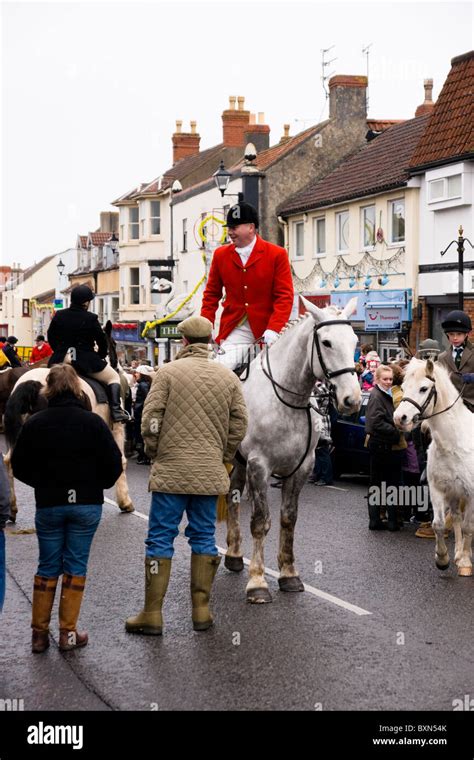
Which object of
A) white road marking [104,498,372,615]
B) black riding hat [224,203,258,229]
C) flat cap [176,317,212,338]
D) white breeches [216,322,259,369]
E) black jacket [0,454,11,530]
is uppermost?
black riding hat [224,203,258,229]

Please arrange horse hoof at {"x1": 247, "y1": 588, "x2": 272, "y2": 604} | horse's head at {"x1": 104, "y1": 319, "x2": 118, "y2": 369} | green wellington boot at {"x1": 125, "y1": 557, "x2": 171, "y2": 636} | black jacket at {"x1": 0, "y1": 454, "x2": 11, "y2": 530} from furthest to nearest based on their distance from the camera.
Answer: horse's head at {"x1": 104, "y1": 319, "x2": 118, "y2": 369} → horse hoof at {"x1": 247, "y1": 588, "x2": 272, "y2": 604} → green wellington boot at {"x1": 125, "y1": 557, "x2": 171, "y2": 636} → black jacket at {"x1": 0, "y1": 454, "x2": 11, "y2": 530}

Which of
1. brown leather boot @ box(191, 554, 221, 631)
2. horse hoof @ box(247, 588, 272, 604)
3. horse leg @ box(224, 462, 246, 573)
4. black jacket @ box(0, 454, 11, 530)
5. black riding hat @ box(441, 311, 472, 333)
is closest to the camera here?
black jacket @ box(0, 454, 11, 530)

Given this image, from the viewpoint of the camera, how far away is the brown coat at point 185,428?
7219mm

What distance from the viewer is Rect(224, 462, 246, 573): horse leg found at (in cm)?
930

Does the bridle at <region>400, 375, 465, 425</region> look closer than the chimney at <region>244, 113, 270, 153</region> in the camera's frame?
Yes

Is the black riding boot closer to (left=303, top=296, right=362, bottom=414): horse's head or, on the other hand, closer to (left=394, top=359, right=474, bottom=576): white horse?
(left=394, top=359, right=474, bottom=576): white horse

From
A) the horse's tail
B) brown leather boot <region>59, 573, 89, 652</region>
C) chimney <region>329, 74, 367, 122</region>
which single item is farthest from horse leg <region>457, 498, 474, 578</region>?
chimney <region>329, 74, 367, 122</region>

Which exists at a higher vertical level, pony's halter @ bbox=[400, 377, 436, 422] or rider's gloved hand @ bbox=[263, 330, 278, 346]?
rider's gloved hand @ bbox=[263, 330, 278, 346]

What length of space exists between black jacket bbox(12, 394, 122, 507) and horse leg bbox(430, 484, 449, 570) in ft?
11.6

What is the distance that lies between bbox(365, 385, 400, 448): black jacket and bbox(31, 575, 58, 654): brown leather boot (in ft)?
20.5

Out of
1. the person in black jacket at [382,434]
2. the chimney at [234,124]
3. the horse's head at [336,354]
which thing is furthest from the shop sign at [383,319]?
the chimney at [234,124]

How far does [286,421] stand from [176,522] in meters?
1.57

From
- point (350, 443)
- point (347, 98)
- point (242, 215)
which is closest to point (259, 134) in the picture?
point (347, 98)
